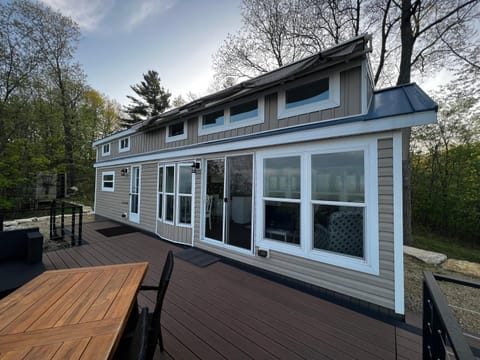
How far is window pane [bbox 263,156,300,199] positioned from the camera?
10.8 feet

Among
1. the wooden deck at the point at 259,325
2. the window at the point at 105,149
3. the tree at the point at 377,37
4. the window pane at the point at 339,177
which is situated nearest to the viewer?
the wooden deck at the point at 259,325

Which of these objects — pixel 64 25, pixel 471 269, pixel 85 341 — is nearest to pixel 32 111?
pixel 64 25

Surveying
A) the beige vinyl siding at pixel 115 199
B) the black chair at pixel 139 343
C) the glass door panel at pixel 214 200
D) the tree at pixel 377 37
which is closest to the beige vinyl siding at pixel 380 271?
the glass door panel at pixel 214 200

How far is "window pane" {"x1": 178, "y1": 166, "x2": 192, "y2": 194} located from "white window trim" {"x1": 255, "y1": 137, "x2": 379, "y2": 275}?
6.91 ft

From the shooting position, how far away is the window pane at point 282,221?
3.28 m

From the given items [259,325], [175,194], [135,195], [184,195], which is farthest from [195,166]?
[135,195]

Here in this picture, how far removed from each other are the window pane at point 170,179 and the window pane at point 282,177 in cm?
302

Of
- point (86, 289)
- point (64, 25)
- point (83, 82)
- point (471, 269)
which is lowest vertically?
point (471, 269)

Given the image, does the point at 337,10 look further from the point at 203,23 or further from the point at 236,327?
the point at 236,327

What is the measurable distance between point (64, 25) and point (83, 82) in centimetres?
281

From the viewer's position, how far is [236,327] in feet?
7.16

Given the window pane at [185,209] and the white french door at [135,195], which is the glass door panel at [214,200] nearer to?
the window pane at [185,209]

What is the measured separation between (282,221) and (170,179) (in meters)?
3.57

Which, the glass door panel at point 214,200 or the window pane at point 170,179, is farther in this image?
the window pane at point 170,179
